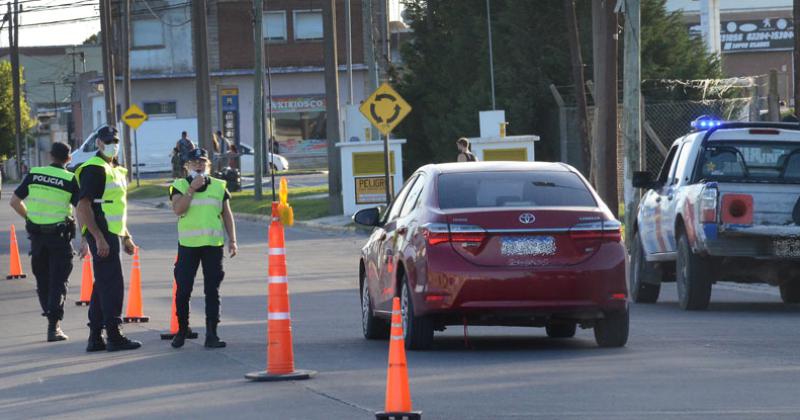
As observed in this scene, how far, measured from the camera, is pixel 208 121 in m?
47.8

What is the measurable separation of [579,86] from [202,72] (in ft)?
48.6

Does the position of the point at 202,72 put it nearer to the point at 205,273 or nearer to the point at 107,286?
the point at 107,286

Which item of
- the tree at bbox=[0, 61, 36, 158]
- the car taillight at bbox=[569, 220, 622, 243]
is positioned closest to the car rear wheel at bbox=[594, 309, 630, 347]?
the car taillight at bbox=[569, 220, 622, 243]

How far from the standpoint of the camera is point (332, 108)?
3756 cm

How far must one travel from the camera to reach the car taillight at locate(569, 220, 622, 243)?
12.7 metres

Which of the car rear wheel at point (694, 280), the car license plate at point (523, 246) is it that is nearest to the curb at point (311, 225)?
the car rear wheel at point (694, 280)

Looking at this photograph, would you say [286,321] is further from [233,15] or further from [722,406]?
[233,15]

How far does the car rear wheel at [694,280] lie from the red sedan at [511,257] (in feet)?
13.5

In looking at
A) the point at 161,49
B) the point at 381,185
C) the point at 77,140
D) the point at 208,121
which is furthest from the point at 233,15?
the point at 381,185

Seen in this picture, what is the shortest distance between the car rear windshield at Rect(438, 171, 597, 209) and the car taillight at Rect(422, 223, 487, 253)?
0.29m

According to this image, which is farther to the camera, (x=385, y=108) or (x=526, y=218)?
(x=385, y=108)

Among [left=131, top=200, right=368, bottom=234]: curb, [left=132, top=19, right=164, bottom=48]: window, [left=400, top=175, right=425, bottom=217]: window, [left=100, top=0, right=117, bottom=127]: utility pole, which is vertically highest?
[left=132, top=19, right=164, bottom=48]: window

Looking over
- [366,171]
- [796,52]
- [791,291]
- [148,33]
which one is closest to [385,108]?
[366,171]

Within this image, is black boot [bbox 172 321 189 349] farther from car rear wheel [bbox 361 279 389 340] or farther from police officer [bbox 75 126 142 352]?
car rear wheel [bbox 361 279 389 340]
